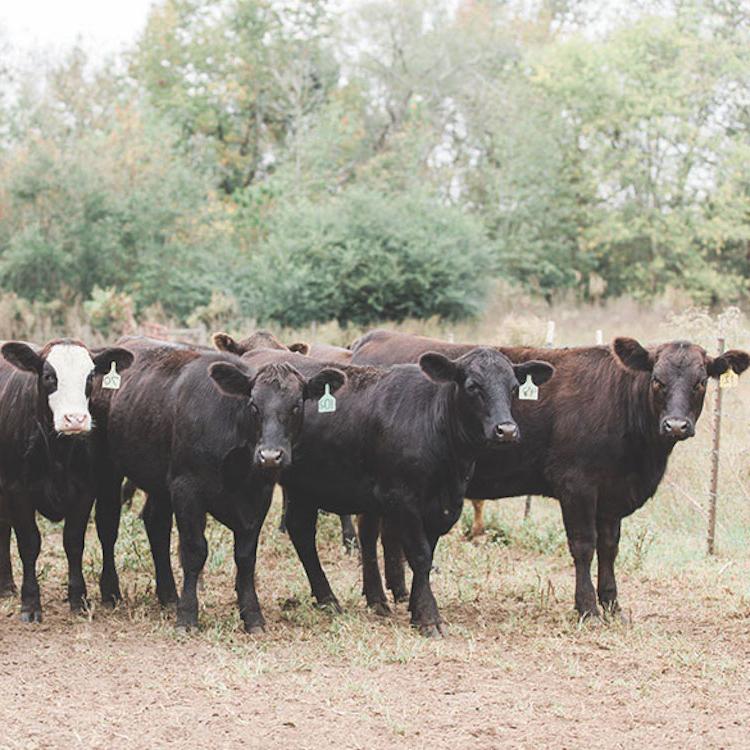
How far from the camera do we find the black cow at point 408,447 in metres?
7.95

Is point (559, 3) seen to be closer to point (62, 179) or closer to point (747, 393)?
point (62, 179)

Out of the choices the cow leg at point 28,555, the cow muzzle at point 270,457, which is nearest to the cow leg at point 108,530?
the cow leg at point 28,555

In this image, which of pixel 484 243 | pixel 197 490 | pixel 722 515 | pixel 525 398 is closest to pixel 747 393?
pixel 722 515

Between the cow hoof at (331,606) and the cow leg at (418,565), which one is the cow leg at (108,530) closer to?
the cow hoof at (331,606)

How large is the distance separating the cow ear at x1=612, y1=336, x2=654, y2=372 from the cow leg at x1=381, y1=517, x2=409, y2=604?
206 cm

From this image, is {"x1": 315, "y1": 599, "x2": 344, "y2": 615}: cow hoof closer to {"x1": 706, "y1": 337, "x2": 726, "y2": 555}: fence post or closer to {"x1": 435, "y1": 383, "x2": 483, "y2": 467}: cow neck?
{"x1": 435, "y1": 383, "x2": 483, "y2": 467}: cow neck

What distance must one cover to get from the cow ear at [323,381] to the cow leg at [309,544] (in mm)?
977

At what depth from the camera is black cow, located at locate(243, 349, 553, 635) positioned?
7953 mm

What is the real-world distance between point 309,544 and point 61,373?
2.10m

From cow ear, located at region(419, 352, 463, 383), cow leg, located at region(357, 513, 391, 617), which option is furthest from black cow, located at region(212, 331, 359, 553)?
cow ear, located at region(419, 352, 463, 383)

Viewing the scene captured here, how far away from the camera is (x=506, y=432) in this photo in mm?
7629

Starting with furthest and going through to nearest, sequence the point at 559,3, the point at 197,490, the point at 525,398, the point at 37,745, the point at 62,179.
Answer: the point at 559,3 → the point at 62,179 → the point at 525,398 → the point at 197,490 → the point at 37,745

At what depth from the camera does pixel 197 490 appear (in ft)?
26.0

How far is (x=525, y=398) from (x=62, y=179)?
22.6 metres
